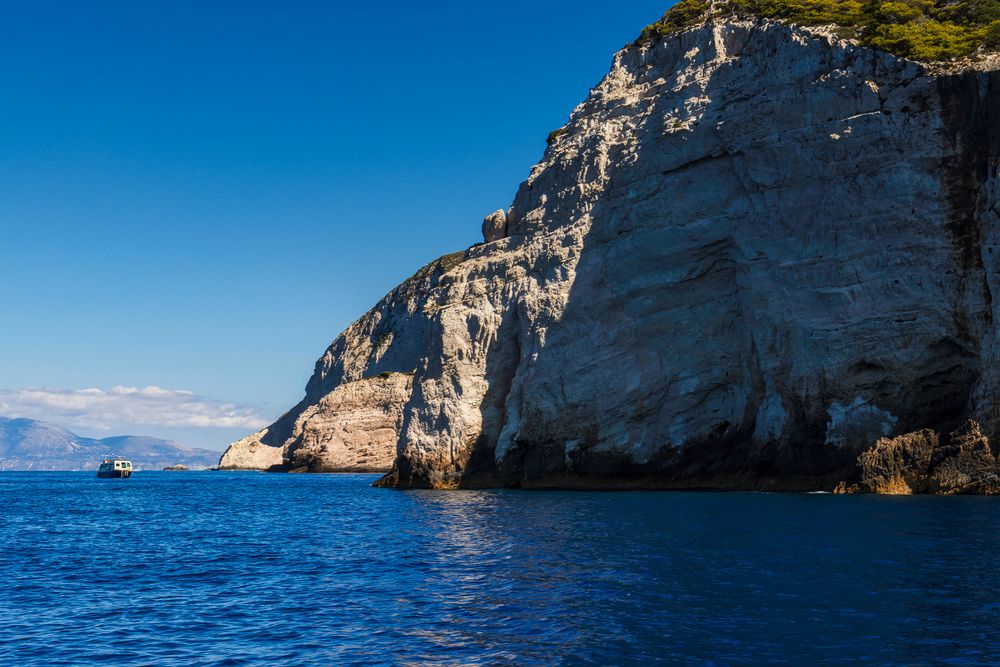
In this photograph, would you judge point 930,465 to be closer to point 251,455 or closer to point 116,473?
point 116,473

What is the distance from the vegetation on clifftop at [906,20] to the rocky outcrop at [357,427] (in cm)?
6951

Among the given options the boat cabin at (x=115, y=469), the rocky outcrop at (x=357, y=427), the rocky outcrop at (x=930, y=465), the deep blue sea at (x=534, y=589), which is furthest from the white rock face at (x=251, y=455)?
the rocky outcrop at (x=930, y=465)

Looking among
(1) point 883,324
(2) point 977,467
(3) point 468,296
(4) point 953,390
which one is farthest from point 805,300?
(3) point 468,296

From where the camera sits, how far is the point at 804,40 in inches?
1998

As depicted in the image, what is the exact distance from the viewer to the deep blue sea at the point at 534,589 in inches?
605

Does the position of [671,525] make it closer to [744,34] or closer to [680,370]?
[680,370]

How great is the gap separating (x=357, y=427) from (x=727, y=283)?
71.1 meters

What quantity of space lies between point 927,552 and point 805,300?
87.4 feet

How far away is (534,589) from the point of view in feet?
67.9

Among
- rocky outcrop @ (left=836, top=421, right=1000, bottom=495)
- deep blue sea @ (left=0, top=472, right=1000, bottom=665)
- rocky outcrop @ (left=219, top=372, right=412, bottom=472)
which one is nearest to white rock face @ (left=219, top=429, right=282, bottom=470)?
rocky outcrop @ (left=219, top=372, right=412, bottom=472)

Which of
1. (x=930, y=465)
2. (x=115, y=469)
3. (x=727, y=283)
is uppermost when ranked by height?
(x=727, y=283)

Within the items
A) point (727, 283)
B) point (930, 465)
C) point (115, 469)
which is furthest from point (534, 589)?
point (115, 469)

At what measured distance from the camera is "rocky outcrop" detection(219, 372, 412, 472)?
113625 mm

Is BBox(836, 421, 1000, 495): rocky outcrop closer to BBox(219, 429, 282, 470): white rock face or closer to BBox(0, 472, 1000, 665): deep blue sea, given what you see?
BBox(0, 472, 1000, 665): deep blue sea
